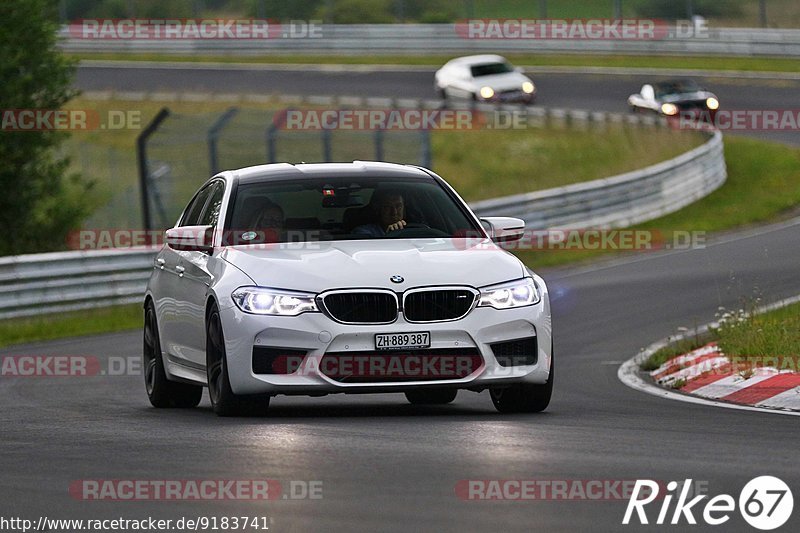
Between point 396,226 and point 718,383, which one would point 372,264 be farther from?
point 718,383

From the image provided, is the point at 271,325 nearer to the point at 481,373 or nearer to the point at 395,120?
the point at 481,373

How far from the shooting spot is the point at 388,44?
6022 centimetres

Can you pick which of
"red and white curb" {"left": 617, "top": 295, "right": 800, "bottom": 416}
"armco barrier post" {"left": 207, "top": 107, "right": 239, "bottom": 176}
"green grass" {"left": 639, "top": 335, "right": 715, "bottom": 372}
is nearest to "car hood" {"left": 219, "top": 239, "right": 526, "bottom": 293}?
A: "red and white curb" {"left": 617, "top": 295, "right": 800, "bottom": 416}

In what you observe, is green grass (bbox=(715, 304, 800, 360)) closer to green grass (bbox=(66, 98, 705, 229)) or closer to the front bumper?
the front bumper

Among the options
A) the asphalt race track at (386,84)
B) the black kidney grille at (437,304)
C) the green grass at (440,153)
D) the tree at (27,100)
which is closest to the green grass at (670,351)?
the black kidney grille at (437,304)

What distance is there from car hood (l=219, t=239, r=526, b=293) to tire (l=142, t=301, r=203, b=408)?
152cm

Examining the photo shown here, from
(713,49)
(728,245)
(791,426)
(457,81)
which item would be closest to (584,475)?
(791,426)

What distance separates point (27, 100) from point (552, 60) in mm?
33839

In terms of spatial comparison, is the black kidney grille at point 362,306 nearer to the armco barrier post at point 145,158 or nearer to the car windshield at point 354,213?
the car windshield at point 354,213

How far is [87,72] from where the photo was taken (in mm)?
57625

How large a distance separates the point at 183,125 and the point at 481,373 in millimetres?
17039

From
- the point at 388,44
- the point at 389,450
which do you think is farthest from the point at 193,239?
the point at 388,44

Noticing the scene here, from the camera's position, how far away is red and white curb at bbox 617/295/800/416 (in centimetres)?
1064

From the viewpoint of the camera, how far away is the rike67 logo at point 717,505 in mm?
6195
